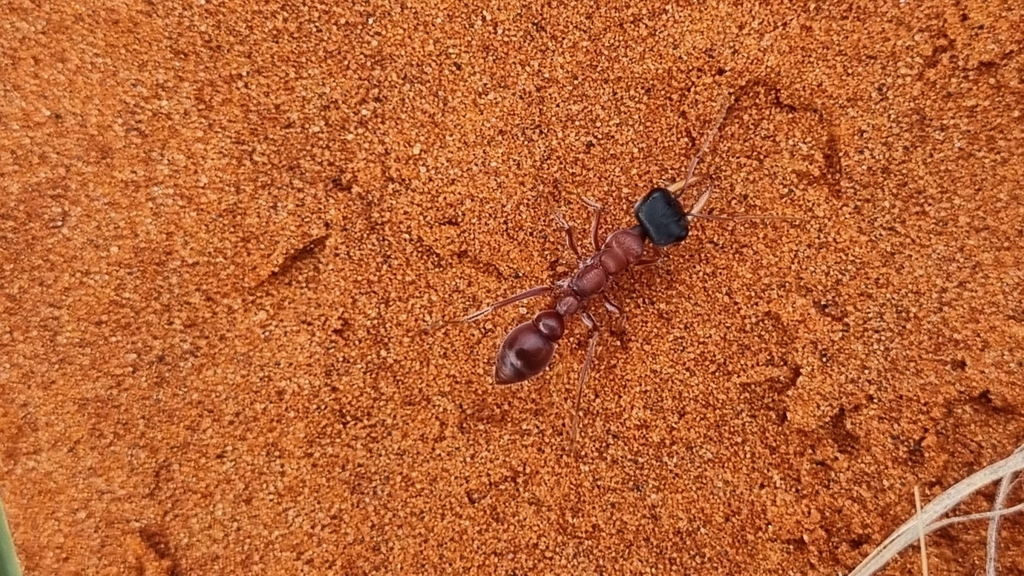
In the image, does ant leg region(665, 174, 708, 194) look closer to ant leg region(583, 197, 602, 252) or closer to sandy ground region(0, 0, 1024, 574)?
sandy ground region(0, 0, 1024, 574)

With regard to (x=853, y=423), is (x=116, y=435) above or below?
above

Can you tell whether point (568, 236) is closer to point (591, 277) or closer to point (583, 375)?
point (591, 277)

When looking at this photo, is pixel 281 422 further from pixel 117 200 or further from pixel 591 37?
pixel 591 37

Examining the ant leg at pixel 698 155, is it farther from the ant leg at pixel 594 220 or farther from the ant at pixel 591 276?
the ant leg at pixel 594 220

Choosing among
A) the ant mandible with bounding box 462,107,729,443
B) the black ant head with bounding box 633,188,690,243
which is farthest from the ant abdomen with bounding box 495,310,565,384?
the black ant head with bounding box 633,188,690,243

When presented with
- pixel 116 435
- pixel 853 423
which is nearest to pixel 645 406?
pixel 853 423

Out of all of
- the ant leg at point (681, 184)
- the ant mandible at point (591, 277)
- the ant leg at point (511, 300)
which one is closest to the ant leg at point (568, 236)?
the ant mandible at point (591, 277)

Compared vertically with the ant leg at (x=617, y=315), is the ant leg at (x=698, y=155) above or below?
above
